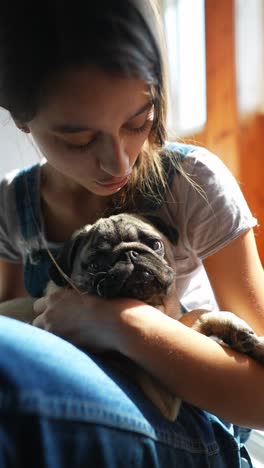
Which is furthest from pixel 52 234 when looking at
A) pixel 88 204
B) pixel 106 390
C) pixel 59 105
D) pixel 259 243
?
pixel 259 243

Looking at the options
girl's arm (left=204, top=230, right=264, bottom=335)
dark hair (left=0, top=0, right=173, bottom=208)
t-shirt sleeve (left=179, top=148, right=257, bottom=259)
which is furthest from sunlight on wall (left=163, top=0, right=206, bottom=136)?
dark hair (left=0, top=0, right=173, bottom=208)

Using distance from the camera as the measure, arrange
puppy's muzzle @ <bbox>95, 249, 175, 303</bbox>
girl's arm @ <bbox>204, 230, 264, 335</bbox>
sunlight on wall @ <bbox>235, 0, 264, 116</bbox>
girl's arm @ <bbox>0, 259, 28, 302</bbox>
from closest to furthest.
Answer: puppy's muzzle @ <bbox>95, 249, 175, 303</bbox> → girl's arm @ <bbox>204, 230, 264, 335</bbox> → girl's arm @ <bbox>0, 259, 28, 302</bbox> → sunlight on wall @ <bbox>235, 0, 264, 116</bbox>

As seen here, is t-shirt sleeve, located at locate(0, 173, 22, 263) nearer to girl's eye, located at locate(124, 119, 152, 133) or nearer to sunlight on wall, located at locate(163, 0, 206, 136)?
girl's eye, located at locate(124, 119, 152, 133)

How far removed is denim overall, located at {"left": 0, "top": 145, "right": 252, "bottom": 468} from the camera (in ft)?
1.86

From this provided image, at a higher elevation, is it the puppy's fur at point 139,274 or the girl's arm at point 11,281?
the puppy's fur at point 139,274

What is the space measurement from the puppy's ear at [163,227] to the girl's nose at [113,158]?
163 mm

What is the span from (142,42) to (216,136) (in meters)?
1.17

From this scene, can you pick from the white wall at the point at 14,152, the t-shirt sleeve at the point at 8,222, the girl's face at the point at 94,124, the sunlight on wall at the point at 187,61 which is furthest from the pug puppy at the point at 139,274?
the sunlight on wall at the point at 187,61

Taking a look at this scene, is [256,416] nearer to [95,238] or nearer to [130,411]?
[130,411]

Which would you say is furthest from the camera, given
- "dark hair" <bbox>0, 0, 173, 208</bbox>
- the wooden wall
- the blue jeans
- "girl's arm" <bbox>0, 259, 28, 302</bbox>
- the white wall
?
the wooden wall

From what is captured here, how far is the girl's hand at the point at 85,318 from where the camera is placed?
78cm

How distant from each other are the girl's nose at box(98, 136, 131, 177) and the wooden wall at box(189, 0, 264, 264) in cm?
97

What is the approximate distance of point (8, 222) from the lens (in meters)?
1.13

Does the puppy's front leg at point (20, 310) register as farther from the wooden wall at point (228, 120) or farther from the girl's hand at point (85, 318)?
the wooden wall at point (228, 120)
